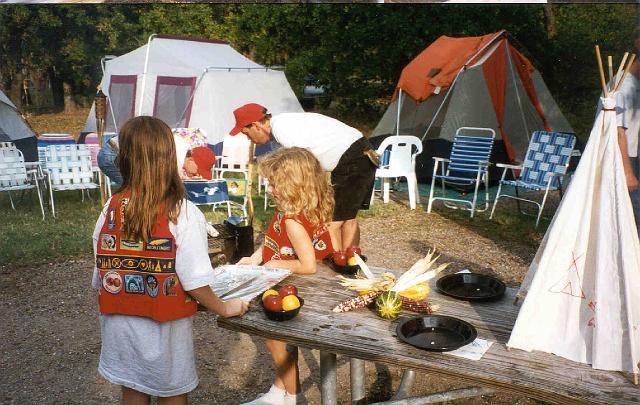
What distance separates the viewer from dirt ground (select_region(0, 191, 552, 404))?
3080mm

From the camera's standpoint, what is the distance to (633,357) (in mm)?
1577

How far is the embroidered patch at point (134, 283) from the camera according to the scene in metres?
1.85

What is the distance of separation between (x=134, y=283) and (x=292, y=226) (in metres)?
0.72

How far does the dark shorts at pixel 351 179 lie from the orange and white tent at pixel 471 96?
192 inches

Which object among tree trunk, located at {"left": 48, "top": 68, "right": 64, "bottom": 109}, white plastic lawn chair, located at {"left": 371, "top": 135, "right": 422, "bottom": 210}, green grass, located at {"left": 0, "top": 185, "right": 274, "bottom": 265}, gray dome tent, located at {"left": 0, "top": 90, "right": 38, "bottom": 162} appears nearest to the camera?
green grass, located at {"left": 0, "top": 185, "right": 274, "bottom": 265}

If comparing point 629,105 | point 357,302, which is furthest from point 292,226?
point 629,105

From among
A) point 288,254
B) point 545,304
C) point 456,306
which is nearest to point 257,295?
point 288,254

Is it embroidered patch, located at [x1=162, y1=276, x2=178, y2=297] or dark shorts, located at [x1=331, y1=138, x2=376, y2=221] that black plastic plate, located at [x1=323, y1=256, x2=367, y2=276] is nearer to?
embroidered patch, located at [x1=162, y1=276, x2=178, y2=297]

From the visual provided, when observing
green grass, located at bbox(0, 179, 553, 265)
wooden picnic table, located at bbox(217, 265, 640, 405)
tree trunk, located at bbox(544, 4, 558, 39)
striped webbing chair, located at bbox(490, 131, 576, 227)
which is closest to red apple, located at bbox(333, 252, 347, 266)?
wooden picnic table, located at bbox(217, 265, 640, 405)

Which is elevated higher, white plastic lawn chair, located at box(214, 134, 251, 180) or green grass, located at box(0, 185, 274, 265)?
white plastic lawn chair, located at box(214, 134, 251, 180)

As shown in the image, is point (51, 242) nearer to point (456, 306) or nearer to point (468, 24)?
point (456, 306)

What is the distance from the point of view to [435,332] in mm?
1852

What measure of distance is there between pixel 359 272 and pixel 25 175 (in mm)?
5930

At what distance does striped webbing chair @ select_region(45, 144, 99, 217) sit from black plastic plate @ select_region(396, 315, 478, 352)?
6.04 metres
